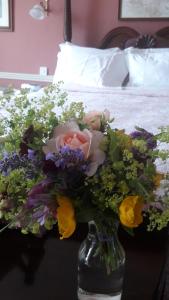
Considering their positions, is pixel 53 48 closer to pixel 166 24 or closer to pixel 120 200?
pixel 166 24

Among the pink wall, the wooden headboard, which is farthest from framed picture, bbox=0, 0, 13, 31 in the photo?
the wooden headboard

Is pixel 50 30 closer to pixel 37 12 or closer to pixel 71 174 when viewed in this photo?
pixel 37 12

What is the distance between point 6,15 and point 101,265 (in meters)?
3.43

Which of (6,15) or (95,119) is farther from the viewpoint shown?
(6,15)

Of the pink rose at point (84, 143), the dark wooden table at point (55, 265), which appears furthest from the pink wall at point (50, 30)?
the pink rose at point (84, 143)

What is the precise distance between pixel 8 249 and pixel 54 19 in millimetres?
2999

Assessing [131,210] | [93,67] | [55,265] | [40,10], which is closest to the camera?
[131,210]

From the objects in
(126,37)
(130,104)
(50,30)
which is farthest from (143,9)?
(130,104)

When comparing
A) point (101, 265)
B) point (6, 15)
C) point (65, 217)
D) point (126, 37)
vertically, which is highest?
point (6, 15)

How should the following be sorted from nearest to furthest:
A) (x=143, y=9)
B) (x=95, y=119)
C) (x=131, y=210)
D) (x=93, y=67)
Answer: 1. (x=131, y=210)
2. (x=95, y=119)
3. (x=93, y=67)
4. (x=143, y=9)

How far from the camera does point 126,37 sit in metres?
3.36

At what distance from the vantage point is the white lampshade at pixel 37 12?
339 centimetres

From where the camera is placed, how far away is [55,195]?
0.65 m

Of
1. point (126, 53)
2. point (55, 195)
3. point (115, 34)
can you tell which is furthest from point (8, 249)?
point (115, 34)
